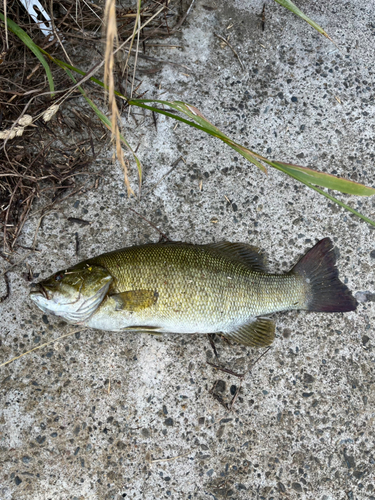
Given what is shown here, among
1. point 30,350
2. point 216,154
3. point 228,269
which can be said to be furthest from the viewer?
point 216,154

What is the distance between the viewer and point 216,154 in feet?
10.7

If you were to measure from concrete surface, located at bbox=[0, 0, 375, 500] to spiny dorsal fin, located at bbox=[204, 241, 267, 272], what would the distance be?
205mm

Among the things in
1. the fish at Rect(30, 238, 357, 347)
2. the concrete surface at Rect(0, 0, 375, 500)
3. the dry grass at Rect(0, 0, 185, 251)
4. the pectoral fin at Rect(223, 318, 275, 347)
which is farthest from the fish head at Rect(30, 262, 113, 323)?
the pectoral fin at Rect(223, 318, 275, 347)

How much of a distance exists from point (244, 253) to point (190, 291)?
22.6 inches

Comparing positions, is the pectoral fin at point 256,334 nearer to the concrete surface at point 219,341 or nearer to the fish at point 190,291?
the fish at point 190,291

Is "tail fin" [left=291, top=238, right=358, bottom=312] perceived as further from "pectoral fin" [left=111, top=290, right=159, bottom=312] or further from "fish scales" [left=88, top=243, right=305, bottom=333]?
"pectoral fin" [left=111, top=290, right=159, bottom=312]

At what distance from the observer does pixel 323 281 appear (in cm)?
298

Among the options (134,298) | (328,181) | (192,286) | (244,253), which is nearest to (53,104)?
(134,298)

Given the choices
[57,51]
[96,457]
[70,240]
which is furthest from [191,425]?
[57,51]

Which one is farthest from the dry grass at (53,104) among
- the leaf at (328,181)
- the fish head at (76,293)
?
the leaf at (328,181)

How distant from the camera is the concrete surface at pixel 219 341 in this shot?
2.95 meters

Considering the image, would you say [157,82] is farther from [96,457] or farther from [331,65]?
[96,457]

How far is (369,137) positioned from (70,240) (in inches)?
104

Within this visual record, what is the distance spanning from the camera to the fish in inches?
104
